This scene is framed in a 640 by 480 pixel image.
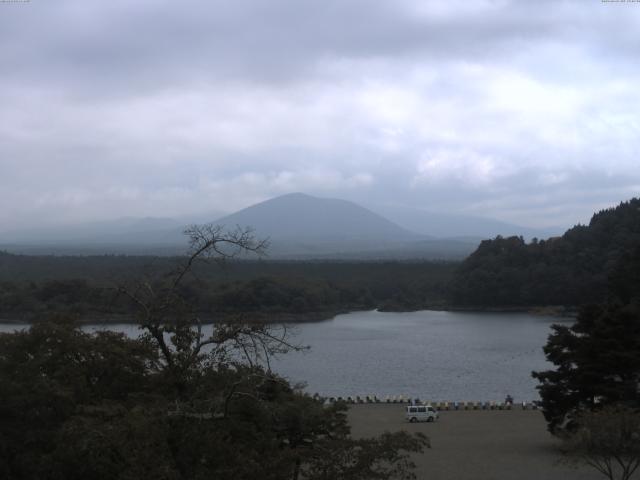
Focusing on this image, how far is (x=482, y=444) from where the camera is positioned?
10.1m

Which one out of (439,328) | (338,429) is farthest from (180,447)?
(439,328)

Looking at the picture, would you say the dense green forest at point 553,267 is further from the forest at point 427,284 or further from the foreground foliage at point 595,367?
the foreground foliage at point 595,367

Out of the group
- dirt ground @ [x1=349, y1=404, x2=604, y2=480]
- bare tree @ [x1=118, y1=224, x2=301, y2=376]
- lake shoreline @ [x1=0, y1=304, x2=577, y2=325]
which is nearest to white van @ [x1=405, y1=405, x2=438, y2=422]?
dirt ground @ [x1=349, y1=404, x2=604, y2=480]

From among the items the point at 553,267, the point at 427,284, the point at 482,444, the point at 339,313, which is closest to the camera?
the point at 482,444

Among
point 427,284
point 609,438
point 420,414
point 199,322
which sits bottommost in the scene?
point 420,414

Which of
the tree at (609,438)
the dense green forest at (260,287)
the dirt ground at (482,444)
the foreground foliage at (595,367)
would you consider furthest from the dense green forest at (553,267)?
the tree at (609,438)

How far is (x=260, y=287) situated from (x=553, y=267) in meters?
15.0

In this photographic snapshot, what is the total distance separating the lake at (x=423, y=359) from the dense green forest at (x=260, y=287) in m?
2.22

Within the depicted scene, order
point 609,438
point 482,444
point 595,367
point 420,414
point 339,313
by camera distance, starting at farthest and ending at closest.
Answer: point 339,313 → point 420,414 → point 482,444 → point 595,367 → point 609,438

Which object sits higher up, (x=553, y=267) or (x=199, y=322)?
(x=553, y=267)

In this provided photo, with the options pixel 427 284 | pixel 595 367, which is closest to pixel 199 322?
pixel 595 367

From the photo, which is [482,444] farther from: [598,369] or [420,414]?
[420,414]

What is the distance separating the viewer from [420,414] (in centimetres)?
1230

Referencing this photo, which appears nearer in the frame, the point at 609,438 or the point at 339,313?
the point at 609,438
